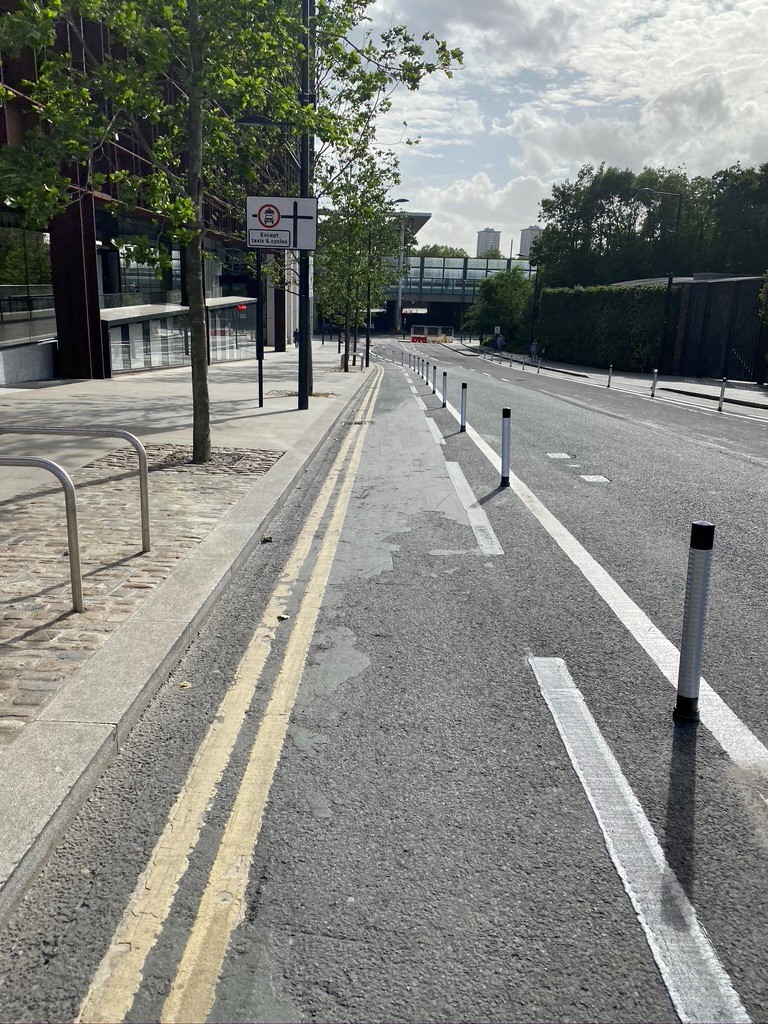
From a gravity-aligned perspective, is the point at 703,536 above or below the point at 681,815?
above

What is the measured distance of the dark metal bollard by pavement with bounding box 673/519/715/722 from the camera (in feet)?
13.1

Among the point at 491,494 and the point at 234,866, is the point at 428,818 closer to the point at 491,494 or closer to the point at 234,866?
the point at 234,866

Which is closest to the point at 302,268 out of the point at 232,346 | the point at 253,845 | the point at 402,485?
the point at 402,485

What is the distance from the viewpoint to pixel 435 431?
1638 centimetres

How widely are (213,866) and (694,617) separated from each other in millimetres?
2596

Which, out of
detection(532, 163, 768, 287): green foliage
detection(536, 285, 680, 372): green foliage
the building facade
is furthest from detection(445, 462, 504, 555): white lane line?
detection(532, 163, 768, 287): green foliage

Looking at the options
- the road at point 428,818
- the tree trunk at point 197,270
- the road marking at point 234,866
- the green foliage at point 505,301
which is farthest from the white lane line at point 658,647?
the green foliage at point 505,301

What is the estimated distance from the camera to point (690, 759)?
12.7 feet

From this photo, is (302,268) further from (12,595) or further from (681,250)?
(681,250)

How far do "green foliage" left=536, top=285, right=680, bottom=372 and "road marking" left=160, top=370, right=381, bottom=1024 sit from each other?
50939mm

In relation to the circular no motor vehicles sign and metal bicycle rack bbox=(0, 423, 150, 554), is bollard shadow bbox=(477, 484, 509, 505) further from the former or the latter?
the circular no motor vehicles sign

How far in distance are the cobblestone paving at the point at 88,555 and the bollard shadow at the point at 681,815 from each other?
293 cm

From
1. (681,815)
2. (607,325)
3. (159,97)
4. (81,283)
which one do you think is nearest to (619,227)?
(607,325)

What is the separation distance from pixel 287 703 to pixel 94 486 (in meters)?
6.01
